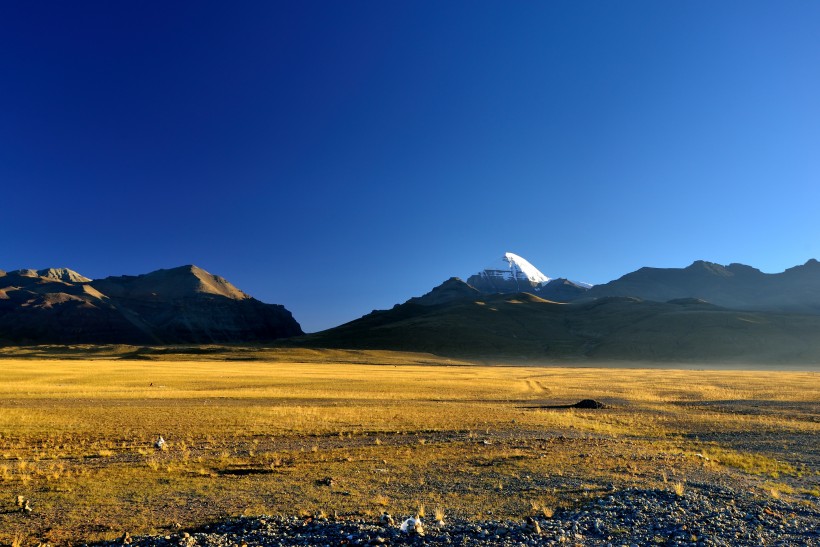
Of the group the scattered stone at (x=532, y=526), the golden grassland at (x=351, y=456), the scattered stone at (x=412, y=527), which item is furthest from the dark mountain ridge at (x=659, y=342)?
the scattered stone at (x=412, y=527)

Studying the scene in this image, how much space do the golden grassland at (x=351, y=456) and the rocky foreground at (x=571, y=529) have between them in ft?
4.41

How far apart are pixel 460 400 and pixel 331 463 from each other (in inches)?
1057

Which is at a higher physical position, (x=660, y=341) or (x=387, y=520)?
(x=660, y=341)

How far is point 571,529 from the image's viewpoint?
457 inches

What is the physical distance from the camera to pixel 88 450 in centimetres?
2116

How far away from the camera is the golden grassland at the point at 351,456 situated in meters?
14.1

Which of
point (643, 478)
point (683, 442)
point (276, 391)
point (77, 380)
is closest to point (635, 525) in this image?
point (643, 478)

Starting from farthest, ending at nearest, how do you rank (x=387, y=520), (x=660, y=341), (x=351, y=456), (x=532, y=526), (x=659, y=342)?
(x=660, y=341)
(x=659, y=342)
(x=351, y=456)
(x=387, y=520)
(x=532, y=526)

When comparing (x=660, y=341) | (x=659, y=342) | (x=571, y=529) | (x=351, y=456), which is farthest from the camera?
(x=660, y=341)

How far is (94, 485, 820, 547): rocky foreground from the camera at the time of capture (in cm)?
1080

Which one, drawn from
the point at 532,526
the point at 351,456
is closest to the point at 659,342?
the point at 351,456

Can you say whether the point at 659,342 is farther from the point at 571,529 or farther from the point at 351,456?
the point at 571,529

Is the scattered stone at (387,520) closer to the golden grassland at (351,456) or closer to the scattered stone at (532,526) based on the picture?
the golden grassland at (351,456)

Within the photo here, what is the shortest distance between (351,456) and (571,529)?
1115 cm
